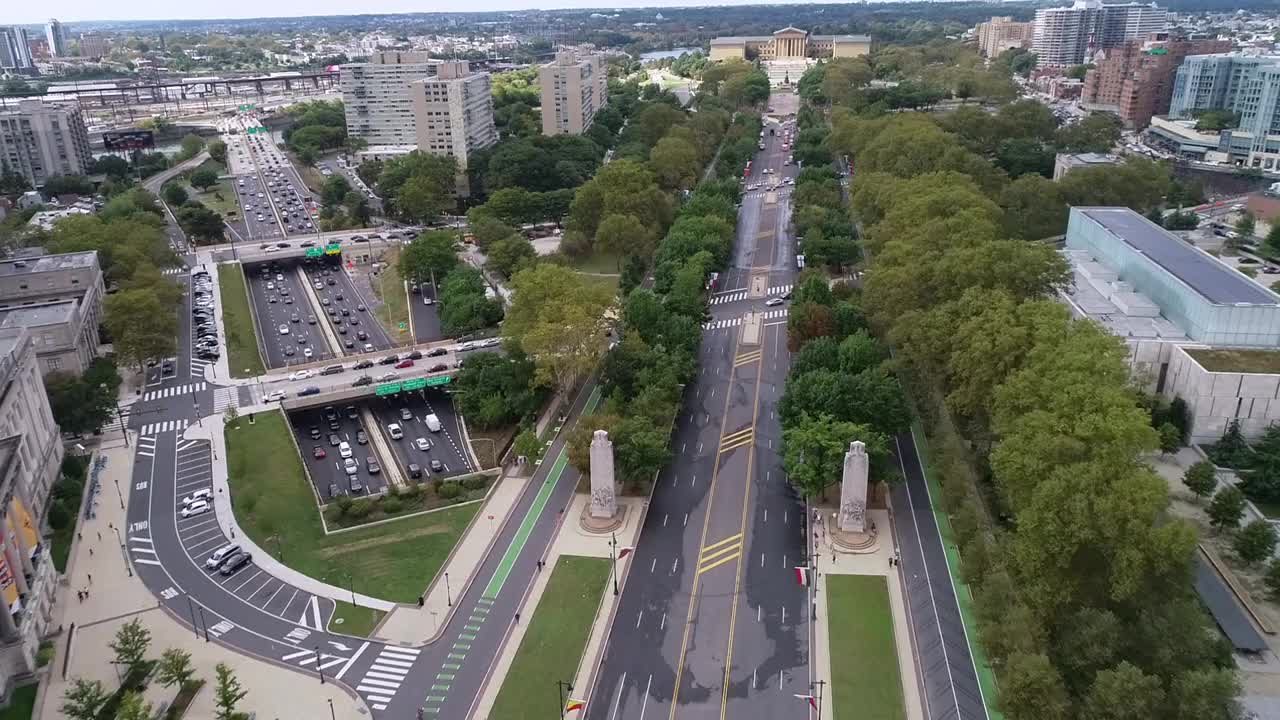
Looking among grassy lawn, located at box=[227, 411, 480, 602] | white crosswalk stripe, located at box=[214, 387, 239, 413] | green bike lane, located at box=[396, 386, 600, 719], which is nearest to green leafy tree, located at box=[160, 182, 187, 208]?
white crosswalk stripe, located at box=[214, 387, 239, 413]

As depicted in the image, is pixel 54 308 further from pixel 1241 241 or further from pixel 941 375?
pixel 1241 241

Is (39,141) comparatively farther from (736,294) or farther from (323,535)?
(323,535)

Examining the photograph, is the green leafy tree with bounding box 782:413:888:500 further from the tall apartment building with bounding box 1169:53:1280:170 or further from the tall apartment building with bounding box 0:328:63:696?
the tall apartment building with bounding box 1169:53:1280:170

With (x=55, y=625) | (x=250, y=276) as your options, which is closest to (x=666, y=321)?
(x=55, y=625)

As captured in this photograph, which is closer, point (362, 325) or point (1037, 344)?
point (1037, 344)

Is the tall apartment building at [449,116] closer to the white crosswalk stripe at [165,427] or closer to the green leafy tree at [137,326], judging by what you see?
the green leafy tree at [137,326]

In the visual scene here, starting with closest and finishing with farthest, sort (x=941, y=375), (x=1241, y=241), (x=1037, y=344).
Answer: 1. (x=1037, y=344)
2. (x=941, y=375)
3. (x=1241, y=241)

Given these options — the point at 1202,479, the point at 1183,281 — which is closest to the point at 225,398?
the point at 1202,479
